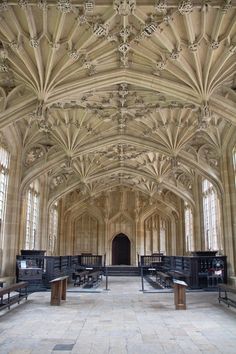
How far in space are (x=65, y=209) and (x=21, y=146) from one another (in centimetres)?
1396

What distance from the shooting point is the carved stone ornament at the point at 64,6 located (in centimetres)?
837

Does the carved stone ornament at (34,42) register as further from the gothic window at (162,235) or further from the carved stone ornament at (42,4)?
the gothic window at (162,235)

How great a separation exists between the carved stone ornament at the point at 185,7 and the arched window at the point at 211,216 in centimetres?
1195

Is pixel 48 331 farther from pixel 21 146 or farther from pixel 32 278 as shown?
pixel 21 146

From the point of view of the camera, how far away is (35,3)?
28.4 ft

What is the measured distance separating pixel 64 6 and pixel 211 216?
15500mm

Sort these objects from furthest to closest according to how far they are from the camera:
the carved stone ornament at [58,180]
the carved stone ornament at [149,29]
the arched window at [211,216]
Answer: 1. the carved stone ornament at [58,180]
2. the arched window at [211,216]
3. the carved stone ornament at [149,29]

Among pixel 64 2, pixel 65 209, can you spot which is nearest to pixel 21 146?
pixel 64 2

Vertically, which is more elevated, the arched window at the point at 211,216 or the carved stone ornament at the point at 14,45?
the carved stone ornament at the point at 14,45

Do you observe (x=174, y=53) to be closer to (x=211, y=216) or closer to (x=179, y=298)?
(x=179, y=298)

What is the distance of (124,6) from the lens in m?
8.87

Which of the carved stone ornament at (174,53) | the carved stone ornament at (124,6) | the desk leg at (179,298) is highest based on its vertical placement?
the carved stone ornament at (124,6)

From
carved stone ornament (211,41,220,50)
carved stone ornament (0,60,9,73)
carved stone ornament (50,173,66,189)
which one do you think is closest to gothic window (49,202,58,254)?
carved stone ornament (50,173,66,189)

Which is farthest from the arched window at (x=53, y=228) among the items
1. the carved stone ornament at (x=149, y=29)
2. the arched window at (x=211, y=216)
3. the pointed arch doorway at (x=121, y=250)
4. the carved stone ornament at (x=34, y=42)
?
the carved stone ornament at (x=149, y=29)
